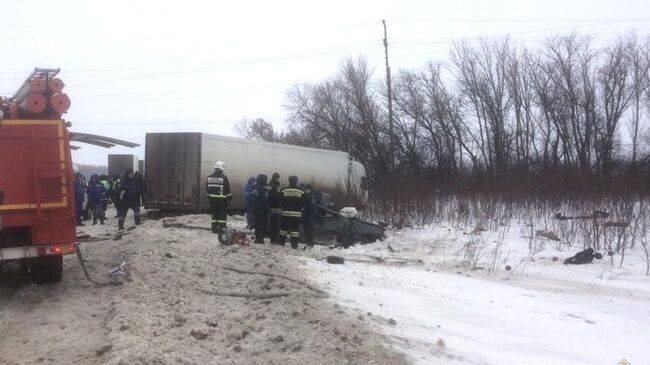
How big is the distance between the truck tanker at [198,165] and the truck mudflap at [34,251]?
1154 cm

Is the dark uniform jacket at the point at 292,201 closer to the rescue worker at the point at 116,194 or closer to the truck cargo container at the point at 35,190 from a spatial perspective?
the truck cargo container at the point at 35,190

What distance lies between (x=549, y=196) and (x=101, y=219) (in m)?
14.5

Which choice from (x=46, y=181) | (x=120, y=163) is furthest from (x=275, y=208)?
(x=120, y=163)

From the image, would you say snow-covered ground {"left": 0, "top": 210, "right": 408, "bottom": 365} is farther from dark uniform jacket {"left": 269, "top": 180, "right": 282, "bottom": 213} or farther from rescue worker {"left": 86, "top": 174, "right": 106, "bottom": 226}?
rescue worker {"left": 86, "top": 174, "right": 106, "bottom": 226}

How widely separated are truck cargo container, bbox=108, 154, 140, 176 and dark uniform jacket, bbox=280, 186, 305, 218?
20482 mm

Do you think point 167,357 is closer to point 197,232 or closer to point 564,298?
point 564,298

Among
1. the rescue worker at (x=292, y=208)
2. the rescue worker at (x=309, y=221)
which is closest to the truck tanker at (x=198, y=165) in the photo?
the rescue worker at (x=309, y=221)

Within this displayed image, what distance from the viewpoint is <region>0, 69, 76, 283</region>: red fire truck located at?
21.8 ft

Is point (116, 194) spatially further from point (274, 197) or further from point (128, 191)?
point (274, 197)

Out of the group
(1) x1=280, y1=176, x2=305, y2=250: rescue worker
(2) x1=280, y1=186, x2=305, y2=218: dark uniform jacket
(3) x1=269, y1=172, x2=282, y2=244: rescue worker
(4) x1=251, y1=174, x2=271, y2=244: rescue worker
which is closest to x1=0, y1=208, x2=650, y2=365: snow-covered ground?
(1) x1=280, y1=176, x2=305, y2=250: rescue worker

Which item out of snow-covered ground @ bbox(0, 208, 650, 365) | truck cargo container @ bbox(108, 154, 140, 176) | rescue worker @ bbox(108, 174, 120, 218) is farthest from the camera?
truck cargo container @ bbox(108, 154, 140, 176)

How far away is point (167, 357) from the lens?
14.5 ft

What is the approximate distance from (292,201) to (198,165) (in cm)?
696

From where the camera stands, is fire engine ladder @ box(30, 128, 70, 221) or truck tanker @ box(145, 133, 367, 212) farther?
truck tanker @ box(145, 133, 367, 212)
